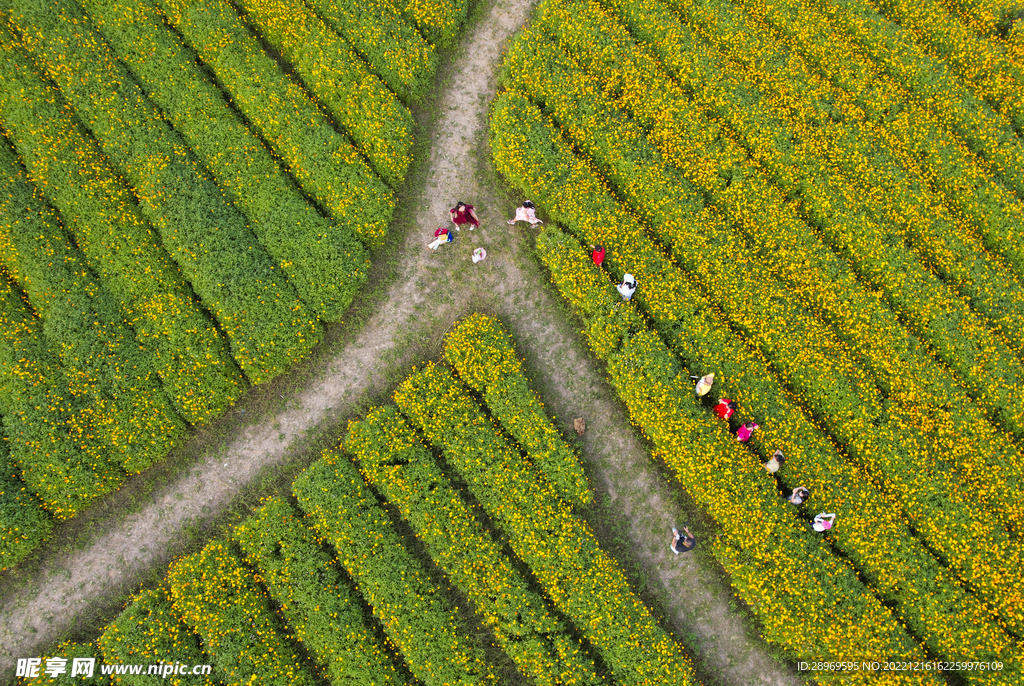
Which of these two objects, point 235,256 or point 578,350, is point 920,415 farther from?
point 235,256

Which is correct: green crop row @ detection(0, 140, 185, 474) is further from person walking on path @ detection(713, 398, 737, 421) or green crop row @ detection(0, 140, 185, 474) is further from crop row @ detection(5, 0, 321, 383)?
person walking on path @ detection(713, 398, 737, 421)

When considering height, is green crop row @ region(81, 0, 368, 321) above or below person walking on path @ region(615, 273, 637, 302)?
above

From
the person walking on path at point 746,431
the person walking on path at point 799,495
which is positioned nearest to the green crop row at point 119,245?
the person walking on path at point 746,431

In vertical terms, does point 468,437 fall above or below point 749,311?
above

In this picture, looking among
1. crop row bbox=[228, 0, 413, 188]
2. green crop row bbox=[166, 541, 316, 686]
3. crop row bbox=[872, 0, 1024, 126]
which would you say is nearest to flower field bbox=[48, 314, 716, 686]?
green crop row bbox=[166, 541, 316, 686]

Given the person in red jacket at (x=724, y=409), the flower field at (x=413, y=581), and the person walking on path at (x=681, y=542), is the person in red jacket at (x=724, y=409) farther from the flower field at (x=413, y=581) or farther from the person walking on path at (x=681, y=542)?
the flower field at (x=413, y=581)

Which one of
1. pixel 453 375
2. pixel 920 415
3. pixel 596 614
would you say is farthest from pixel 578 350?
pixel 920 415
